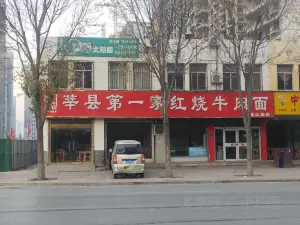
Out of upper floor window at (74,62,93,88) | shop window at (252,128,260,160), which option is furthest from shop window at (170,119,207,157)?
upper floor window at (74,62,93,88)

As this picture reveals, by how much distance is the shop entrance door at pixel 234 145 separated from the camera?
27.1 m

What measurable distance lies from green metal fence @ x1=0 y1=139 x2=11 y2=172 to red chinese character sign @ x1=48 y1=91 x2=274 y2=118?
297cm

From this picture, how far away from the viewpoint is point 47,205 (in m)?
11.2

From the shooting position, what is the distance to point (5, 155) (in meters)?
24.0

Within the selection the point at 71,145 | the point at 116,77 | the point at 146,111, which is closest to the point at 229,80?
the point at 146,111

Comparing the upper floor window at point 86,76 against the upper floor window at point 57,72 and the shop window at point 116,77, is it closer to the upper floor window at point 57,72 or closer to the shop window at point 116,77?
the shop window at point 116,77

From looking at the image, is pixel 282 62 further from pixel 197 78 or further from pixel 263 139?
pixel 197 78

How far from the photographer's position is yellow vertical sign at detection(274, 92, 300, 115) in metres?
26.3

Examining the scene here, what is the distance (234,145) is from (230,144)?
10.8 inches

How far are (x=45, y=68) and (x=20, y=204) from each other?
906 cm

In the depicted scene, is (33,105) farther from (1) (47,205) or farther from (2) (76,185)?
(1) (47,205)

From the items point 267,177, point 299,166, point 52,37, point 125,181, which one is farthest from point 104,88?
point 299,166

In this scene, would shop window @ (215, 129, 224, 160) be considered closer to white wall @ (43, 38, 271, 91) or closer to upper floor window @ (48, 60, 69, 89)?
white wall @ (43, 38, 271, 91)

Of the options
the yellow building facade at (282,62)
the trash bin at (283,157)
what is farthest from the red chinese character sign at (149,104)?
the trash bin at (283,157)
